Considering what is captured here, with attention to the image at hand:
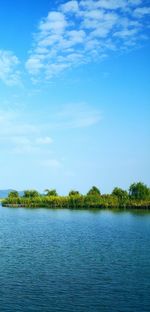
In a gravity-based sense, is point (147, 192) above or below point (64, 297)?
above

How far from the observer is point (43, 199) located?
434 ft

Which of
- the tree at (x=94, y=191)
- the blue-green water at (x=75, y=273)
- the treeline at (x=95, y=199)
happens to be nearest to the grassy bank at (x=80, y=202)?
the treeline at (x=95, y=199)

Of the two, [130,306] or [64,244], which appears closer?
[130,306]

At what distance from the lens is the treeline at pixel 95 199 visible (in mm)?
116375

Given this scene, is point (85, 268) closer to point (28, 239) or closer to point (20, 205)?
point (28, 239)

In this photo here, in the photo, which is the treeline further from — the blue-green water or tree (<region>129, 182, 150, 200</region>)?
the blue-green water

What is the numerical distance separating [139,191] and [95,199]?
13.4m

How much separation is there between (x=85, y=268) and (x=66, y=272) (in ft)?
6.51

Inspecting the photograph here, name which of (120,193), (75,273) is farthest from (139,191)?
(75,273)

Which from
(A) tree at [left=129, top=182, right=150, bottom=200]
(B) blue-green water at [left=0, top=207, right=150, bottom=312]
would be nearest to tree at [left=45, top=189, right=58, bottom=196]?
(A) tree at [left=129, top=182, right=150, bottom=200]

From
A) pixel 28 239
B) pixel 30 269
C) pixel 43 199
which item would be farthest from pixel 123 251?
pixel 43 199

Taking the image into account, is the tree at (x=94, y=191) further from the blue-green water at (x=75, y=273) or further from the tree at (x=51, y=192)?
the blue-green water at (x=75, y=273)

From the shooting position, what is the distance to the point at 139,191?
11919 cm

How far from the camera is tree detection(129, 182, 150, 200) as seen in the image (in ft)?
389
